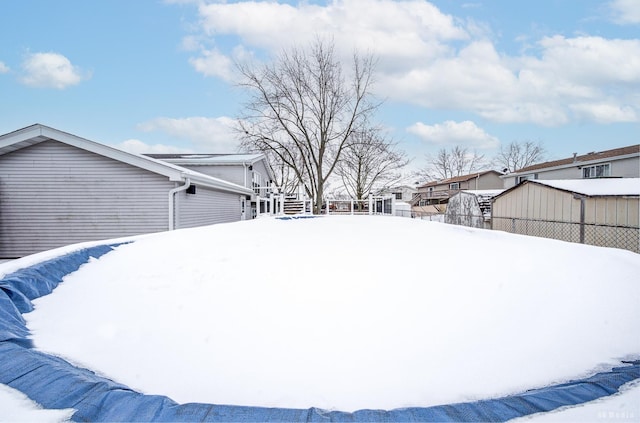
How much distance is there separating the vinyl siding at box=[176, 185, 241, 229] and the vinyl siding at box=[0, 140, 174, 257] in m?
0.44

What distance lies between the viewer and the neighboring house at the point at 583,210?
6328 millimetres

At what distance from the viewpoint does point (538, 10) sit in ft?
19.7

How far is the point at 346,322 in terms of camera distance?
206 cm

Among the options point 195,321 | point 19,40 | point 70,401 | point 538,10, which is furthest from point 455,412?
point 19,40

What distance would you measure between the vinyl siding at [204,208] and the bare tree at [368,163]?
350 inches

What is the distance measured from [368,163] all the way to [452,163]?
18.6 m

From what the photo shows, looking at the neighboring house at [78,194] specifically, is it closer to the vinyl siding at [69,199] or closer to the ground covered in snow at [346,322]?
the vinyl siding at [69,199]

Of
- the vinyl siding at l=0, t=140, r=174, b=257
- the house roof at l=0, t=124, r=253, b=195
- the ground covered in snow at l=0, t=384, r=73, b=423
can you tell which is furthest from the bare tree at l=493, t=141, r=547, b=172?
the ground covered in snow at l=0, t=384, r=73, b=423

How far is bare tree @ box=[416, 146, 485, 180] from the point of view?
34.8 metres

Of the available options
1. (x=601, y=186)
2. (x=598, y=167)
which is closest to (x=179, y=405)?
(x=601, y=186)

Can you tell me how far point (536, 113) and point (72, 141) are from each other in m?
17.1

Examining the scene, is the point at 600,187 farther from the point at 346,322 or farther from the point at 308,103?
the point at 308,103

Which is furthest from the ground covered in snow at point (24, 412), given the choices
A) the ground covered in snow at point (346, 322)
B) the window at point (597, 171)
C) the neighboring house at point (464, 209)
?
the window at point (597, 171)

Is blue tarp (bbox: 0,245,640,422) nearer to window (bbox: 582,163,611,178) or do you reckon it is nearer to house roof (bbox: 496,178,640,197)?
house roof (bbox: 496,178,640,197)
